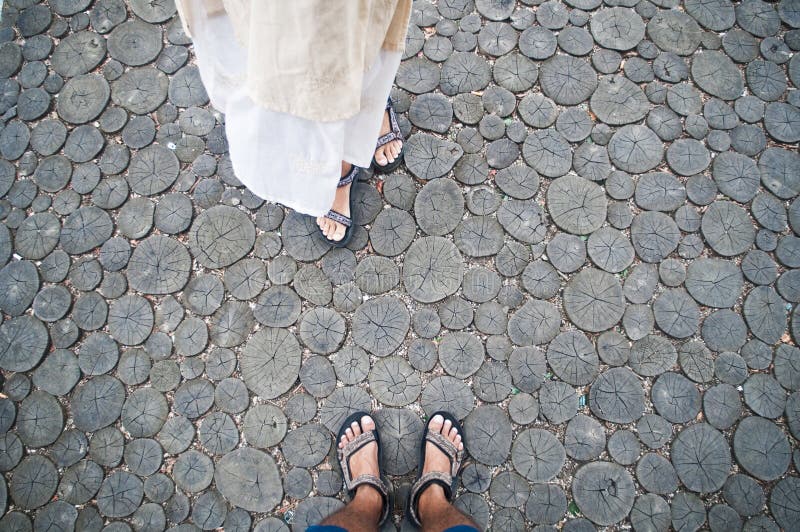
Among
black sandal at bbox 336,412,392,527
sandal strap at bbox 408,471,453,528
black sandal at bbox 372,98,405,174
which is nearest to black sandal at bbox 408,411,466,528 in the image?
sandal strap at bbox 408,471,453,528

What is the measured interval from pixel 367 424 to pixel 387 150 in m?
1.34

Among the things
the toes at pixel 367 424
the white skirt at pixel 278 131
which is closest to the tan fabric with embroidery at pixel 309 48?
the white skirt at pixel 278 131

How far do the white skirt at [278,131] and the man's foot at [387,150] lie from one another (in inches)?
28.5

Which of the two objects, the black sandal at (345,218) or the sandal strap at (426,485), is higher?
the black sandal at (345,218)

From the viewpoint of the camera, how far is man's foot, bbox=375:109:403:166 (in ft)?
8.54

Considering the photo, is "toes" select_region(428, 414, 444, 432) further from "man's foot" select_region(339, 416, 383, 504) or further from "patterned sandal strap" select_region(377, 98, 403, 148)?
"patterned sandal strap" select_region(377, 98, 403, 148)

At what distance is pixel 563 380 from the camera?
2.39m

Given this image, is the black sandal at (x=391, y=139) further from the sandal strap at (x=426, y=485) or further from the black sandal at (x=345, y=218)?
the sandal strap at (x=426, y=485)

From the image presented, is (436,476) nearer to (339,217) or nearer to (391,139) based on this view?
(339,217)

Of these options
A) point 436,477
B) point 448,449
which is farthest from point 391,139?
point 436,477

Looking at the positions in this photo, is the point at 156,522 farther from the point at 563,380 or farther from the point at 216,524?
the point at 563,380

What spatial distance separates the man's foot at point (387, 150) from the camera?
2.60m

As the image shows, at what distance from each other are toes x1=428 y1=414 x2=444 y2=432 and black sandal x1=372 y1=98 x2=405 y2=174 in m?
1.25

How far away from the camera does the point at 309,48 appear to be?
127 cm
